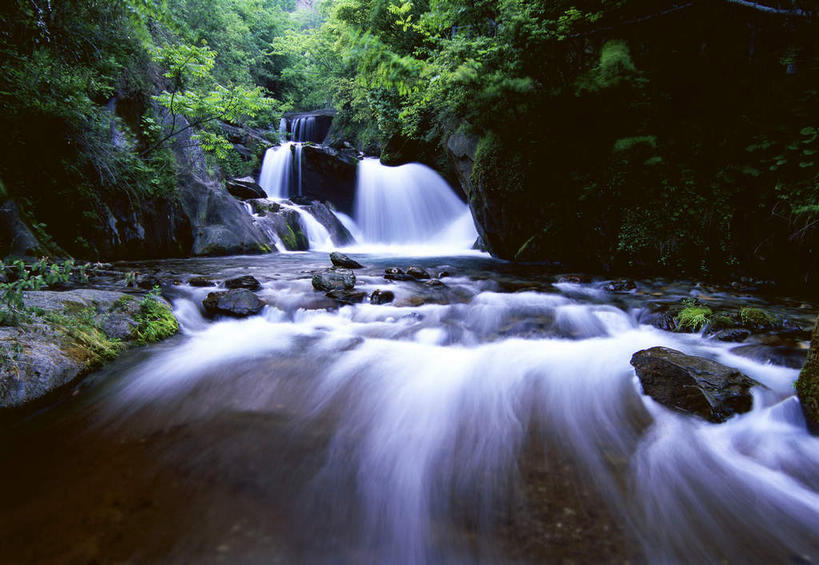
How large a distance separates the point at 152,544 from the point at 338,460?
91 centimetres

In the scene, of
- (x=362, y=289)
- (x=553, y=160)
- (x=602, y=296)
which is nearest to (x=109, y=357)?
(x=362, y=289)

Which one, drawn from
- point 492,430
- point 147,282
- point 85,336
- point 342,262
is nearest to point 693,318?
point 492,430

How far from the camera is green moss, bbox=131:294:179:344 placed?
375 cm

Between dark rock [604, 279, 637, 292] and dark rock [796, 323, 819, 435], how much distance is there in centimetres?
386

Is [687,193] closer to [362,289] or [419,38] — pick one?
[362,289]

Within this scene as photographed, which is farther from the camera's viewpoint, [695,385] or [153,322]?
[153,322]

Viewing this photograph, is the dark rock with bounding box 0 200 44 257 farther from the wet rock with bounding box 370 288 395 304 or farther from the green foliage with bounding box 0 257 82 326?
the wet rock with bounding box 370 288 395 304

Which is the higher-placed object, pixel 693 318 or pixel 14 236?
pixel 14 236

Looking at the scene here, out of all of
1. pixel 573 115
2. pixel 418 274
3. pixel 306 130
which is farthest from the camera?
pixel 306 130

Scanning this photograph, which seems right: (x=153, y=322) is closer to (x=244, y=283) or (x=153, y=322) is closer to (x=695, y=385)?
(x=244, y=283)

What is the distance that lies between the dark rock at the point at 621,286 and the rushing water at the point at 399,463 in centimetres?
234

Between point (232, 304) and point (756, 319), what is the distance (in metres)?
6.18

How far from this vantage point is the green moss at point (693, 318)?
4.14 m

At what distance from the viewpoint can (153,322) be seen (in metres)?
3.95
